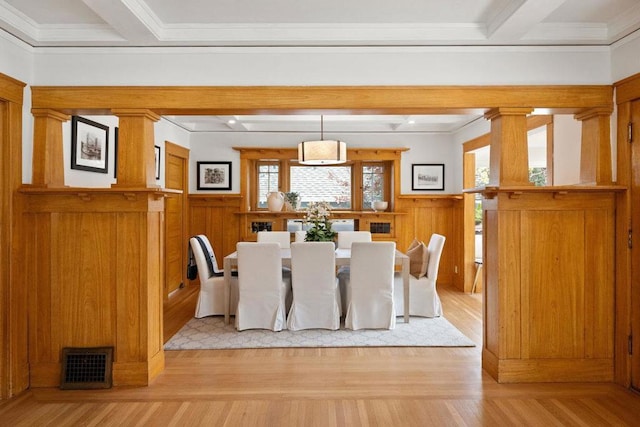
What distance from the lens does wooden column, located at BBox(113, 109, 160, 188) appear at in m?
2.94

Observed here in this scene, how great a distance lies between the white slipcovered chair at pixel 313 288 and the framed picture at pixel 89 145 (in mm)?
1934

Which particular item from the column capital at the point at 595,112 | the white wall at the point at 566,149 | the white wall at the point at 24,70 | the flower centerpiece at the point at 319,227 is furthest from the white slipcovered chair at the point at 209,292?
the column capital at the point at 595,112

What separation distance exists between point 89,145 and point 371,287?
292cm

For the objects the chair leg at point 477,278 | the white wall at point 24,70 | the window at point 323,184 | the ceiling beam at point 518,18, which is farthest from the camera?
the window at point 323,184

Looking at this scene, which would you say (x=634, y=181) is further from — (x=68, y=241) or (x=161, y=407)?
(x=68, y=241)

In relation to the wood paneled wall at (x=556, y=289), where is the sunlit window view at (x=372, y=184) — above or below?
above

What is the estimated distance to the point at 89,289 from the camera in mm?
2934

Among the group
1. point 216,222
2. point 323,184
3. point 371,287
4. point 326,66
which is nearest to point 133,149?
point 326,66

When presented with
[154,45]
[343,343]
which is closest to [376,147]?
[343,343]

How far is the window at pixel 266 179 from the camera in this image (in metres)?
6.85

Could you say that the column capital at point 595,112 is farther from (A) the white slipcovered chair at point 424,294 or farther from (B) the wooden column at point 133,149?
(B) the wooden column at point 133,149

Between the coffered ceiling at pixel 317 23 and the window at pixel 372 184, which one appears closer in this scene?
the coffered ceiling at pixel 317 23

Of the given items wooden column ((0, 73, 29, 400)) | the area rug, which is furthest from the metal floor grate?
the area rug

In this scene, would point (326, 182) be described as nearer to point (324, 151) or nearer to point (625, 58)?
point (324, 151)
